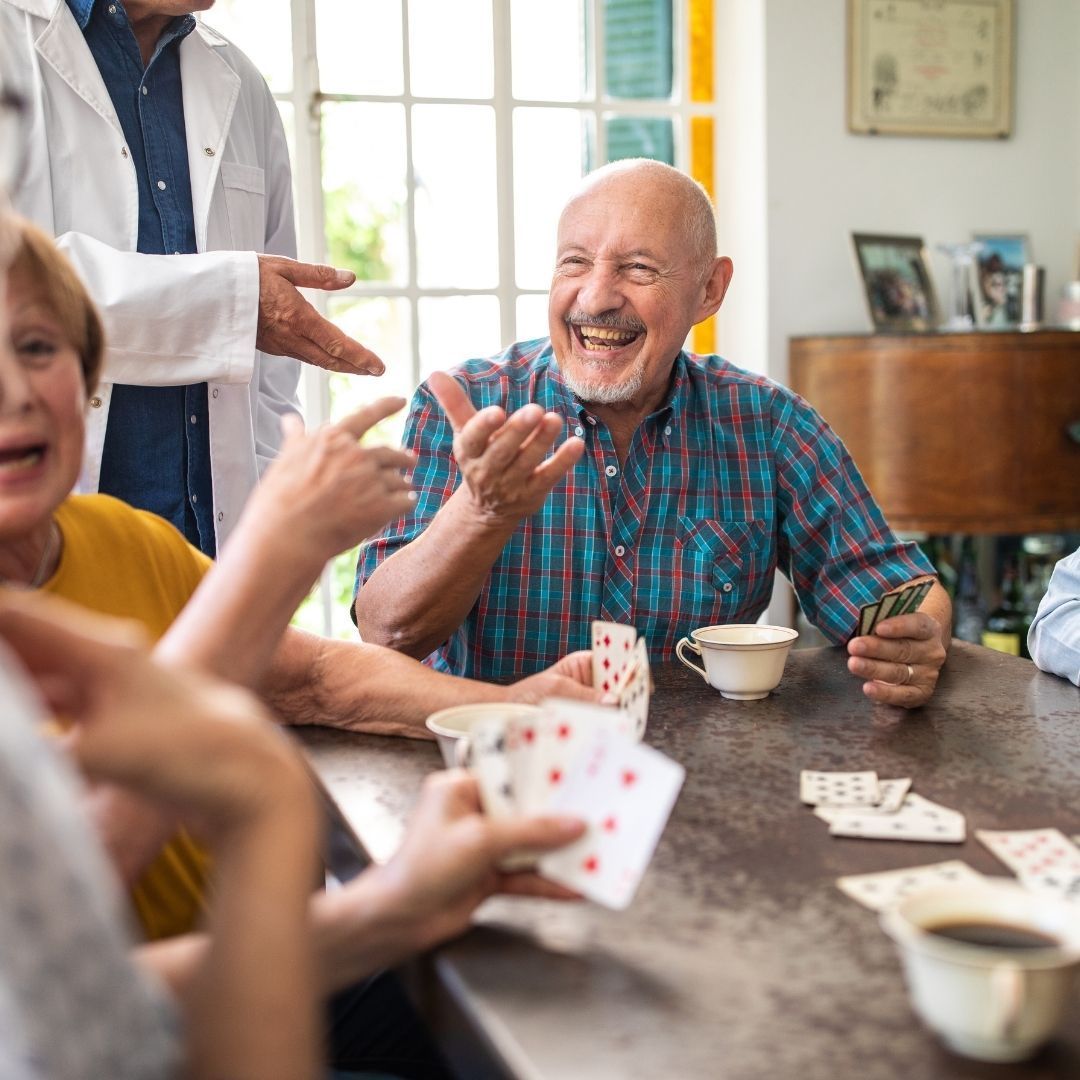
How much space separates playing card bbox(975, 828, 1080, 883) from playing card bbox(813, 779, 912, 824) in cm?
8

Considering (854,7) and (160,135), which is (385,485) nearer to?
(160,135)

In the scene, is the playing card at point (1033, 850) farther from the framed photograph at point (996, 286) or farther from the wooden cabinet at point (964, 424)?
the framed photograph at point (996, 286)

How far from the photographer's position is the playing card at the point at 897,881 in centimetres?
96

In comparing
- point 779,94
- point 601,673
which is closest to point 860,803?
point 601,673

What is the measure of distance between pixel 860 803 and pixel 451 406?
718mm

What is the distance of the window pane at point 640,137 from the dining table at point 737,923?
2.70 meters

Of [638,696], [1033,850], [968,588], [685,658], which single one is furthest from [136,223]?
[968,588]

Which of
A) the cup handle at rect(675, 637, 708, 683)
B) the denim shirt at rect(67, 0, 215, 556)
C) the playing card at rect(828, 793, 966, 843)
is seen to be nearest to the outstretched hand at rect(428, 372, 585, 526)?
the cup handle at rect(675, 637, 708, 683)

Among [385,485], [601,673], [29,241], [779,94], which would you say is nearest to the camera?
[29,241]

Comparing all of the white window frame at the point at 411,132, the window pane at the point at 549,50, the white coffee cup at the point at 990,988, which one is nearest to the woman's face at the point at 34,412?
the white coffee cup at the point at 990,988

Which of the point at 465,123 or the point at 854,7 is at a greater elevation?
the point at 854,7

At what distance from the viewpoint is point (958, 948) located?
0.74 metres

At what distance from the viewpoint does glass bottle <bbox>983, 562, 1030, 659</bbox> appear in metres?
3.70

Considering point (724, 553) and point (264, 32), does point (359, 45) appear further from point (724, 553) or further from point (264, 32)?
point (724, 553)
